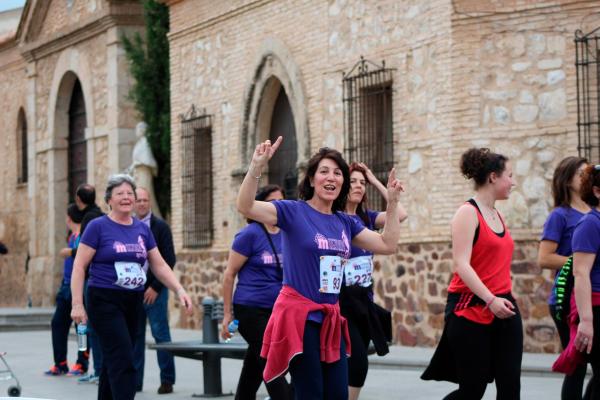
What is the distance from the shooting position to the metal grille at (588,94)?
16434mm

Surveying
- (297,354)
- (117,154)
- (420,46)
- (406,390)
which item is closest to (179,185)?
(117,154)

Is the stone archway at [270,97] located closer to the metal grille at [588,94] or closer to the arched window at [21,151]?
the metal grille at [588,94]

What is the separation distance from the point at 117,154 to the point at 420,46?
1149 centimetres

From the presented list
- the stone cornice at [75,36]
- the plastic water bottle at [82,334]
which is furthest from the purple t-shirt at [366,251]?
the stone cornice at [75,36]

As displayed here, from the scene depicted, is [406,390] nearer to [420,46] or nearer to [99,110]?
[420,46]

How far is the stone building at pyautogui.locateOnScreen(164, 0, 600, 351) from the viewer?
55.3ft

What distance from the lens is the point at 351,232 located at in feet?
25.4

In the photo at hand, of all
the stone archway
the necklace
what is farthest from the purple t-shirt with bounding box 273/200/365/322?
the stone archway

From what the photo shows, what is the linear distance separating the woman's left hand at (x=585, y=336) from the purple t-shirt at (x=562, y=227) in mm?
1330

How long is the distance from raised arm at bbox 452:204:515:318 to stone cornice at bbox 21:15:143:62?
2127 cm

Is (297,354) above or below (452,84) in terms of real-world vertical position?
below

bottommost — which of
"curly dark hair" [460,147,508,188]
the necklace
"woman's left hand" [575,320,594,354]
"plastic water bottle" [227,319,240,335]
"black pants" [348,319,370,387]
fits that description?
"black pants" [348,319,370,387]

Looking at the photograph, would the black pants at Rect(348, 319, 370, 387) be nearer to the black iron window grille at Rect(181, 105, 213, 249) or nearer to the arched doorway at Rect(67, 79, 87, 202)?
the black iron window grille at Rect(181, 105, 213, 249)

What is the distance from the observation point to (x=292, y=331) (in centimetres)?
726
